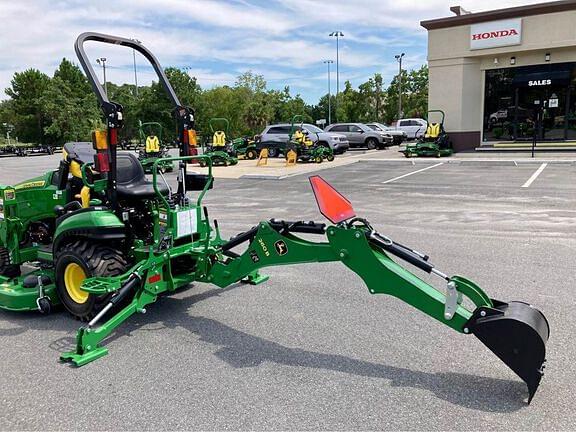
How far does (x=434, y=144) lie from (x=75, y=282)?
20907mm

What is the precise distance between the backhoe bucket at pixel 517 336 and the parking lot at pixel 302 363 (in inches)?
9.5

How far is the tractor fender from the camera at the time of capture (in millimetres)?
4535

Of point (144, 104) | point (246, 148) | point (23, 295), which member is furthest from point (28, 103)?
point (23, 295)

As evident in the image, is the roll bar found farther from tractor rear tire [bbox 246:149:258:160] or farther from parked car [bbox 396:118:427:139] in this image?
parked car [bbox 396:118:427:139]

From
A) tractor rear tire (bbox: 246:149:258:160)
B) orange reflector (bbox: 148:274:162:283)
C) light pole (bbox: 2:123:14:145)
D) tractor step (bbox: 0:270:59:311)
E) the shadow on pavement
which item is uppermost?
light pole (bbox: 2:123:14:145)

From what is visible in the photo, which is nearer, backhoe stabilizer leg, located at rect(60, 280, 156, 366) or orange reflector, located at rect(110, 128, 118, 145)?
backhoe stabilizer leg, located at rect(60, 280, 156, 366)

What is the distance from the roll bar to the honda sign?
822 inches

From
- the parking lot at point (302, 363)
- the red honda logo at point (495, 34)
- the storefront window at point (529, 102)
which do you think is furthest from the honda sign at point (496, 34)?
the parking lot at point (302, 363)

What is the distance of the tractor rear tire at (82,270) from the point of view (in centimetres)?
451

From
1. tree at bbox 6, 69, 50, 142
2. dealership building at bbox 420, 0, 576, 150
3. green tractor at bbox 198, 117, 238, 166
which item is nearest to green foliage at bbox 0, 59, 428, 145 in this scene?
tree at bbox 6, 69, 50, 142

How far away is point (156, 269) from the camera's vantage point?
4.48 m

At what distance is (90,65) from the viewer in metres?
4.36

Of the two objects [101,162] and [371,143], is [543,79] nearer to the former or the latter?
[371,143]

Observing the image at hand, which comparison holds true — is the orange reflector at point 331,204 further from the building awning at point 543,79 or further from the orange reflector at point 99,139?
the building awning at point 543,79
